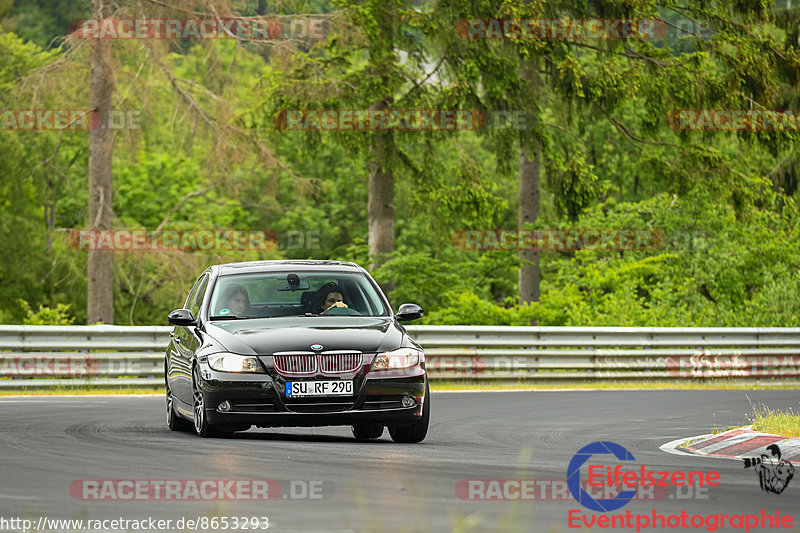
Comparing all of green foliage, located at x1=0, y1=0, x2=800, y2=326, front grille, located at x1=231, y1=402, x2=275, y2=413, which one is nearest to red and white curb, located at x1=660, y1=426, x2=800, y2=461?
front grille, located at x1=231, y1=402, x2=275, y2=413

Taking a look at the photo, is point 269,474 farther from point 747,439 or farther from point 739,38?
point 739,38

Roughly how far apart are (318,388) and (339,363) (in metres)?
0.27

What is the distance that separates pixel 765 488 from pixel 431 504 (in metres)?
2.50

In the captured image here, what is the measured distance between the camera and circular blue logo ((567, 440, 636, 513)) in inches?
337

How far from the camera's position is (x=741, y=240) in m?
33.1

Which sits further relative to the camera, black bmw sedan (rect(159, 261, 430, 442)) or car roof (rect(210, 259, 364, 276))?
car roof (rect(210, 259, 364, 276))

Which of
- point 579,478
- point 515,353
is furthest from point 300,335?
point 515,353

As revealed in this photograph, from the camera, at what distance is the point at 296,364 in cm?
1172

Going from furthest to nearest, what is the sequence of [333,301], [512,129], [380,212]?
[380,212] < [512,129] < [333,301]

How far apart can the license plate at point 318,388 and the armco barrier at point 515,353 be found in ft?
29.2

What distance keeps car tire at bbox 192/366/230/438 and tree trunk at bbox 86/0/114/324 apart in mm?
19408

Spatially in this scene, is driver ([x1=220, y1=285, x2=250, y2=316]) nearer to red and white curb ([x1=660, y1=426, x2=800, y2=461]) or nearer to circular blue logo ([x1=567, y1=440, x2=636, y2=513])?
circular blue logo ([x1=567, y1=440, x2=636, y2=513])

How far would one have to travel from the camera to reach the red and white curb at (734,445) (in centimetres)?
1193

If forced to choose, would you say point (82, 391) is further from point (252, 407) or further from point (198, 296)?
point (252, 407)
